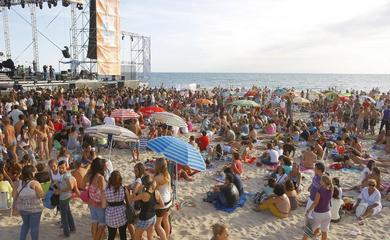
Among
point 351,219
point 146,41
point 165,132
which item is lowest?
point 351,219

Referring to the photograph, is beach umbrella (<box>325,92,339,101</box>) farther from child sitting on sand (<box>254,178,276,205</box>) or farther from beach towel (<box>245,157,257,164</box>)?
child sitting on sand (<box>254,178,276,205</box>)

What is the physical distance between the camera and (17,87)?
17859mm

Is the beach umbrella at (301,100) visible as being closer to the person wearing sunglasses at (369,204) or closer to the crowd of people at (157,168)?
the crowd of people at (157,168)

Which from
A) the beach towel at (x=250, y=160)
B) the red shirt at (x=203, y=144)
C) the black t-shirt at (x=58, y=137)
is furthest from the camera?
the red shirt at (x=203, y=144)

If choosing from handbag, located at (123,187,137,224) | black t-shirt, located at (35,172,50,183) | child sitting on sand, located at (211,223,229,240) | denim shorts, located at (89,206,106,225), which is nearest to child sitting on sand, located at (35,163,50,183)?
black t-shirt, located at (35,172,50,183)

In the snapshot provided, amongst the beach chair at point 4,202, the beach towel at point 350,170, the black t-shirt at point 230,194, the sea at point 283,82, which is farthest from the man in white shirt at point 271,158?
the sea at point 283,82

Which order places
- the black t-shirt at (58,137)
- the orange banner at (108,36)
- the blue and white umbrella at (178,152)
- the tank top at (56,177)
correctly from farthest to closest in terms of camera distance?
the orange banner at (108,36)
the black t-shirt at (58,137)
the blue and white umbrella at (178,152)
the tank top at (56,177)

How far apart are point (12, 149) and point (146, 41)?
2991 centimetres

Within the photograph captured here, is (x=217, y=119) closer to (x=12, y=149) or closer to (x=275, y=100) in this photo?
(x=275, y=100)

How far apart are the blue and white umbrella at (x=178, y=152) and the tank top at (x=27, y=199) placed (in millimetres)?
1974

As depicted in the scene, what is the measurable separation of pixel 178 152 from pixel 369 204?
12.9ft

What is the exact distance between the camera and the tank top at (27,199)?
173 inches

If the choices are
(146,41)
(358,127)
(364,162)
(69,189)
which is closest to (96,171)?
(69,189)

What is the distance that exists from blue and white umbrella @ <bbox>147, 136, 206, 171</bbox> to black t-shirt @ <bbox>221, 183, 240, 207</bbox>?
3.68ft
